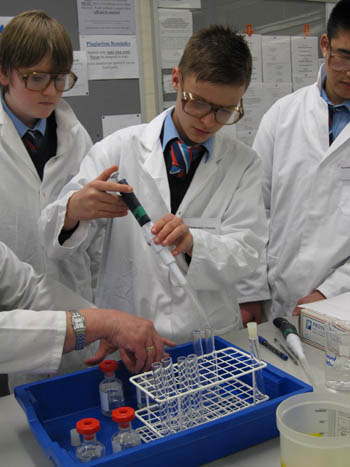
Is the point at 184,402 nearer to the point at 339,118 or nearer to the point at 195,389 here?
the point at 195,389

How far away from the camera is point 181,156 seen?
5.20 ft

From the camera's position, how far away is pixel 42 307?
1.38 metres

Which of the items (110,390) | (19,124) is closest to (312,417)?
(110,390)

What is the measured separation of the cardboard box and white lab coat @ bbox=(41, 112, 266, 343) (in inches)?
8.3

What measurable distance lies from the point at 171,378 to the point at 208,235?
1.56ft

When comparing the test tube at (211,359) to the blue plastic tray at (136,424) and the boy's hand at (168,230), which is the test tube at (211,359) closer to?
the blue plastic tray at (136,424)

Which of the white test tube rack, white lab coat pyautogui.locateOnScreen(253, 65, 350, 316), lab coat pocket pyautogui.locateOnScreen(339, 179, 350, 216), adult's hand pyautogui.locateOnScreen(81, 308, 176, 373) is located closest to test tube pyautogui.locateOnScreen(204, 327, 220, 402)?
the white test tube rack

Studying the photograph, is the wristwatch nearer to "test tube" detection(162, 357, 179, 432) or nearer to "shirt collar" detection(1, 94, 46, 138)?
"test tube" detection(162, 357, 179, 432)

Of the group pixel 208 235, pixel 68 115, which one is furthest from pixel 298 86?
pixel 208 235

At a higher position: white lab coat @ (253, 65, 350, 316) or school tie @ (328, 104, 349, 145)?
school tie @ (328, 104, 349, 145)

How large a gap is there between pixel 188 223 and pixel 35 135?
2.27 feet

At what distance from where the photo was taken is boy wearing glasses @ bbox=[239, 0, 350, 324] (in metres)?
1.85

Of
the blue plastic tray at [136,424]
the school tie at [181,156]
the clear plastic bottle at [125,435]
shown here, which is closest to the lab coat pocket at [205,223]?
the school tie at [181,156]

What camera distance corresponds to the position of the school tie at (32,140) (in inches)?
69.9
